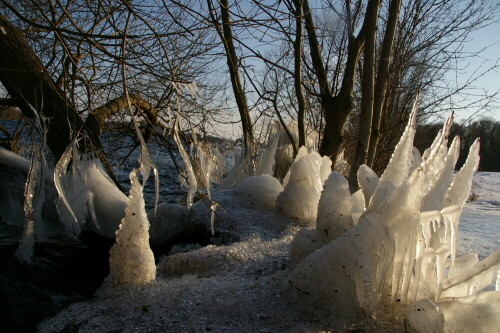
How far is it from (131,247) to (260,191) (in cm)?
176

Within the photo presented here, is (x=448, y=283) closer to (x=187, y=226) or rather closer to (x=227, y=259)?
(x=227, y=259)

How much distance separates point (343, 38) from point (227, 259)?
5391 mm

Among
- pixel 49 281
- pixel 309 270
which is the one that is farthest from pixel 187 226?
pixel 309 270

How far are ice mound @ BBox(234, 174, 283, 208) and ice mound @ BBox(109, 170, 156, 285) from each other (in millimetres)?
1651

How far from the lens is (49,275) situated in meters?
→ 2.37

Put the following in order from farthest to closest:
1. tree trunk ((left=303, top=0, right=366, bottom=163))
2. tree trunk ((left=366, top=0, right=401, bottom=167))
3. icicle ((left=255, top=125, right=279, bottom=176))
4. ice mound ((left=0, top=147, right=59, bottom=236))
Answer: icicle ((left=255, top=125, right=279, bottom=176)), tree trunk ((left=303, top=0, right=366, bottom=163)), tree trunk ((left=366, top=0, right=401, bottom=167)), ice mound ((left=0, top=147, right=59, bottom=236))

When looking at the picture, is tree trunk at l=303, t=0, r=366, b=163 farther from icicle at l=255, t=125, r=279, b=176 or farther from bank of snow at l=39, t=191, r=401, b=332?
bank of snow at l=39, t=191, r=401, b=332

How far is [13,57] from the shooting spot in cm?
306

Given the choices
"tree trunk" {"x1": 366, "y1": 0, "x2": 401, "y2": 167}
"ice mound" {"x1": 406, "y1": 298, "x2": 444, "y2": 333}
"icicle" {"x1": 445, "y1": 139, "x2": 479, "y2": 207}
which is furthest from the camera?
"tree trunk" {"x1": 366, "y1": 0, "x2": 401, "y2": 167}

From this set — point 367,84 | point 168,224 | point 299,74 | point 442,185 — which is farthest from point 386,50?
point 442,185

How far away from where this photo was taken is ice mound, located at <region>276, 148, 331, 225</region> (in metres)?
2.66

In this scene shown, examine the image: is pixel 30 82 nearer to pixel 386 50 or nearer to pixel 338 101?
pixel 338 101

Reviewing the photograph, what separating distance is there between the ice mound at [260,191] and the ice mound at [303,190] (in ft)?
0.74


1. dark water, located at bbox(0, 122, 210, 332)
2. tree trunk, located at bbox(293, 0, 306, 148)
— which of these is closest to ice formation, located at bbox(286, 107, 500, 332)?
dark water, located at bbox(0, 122, 210, 332)
